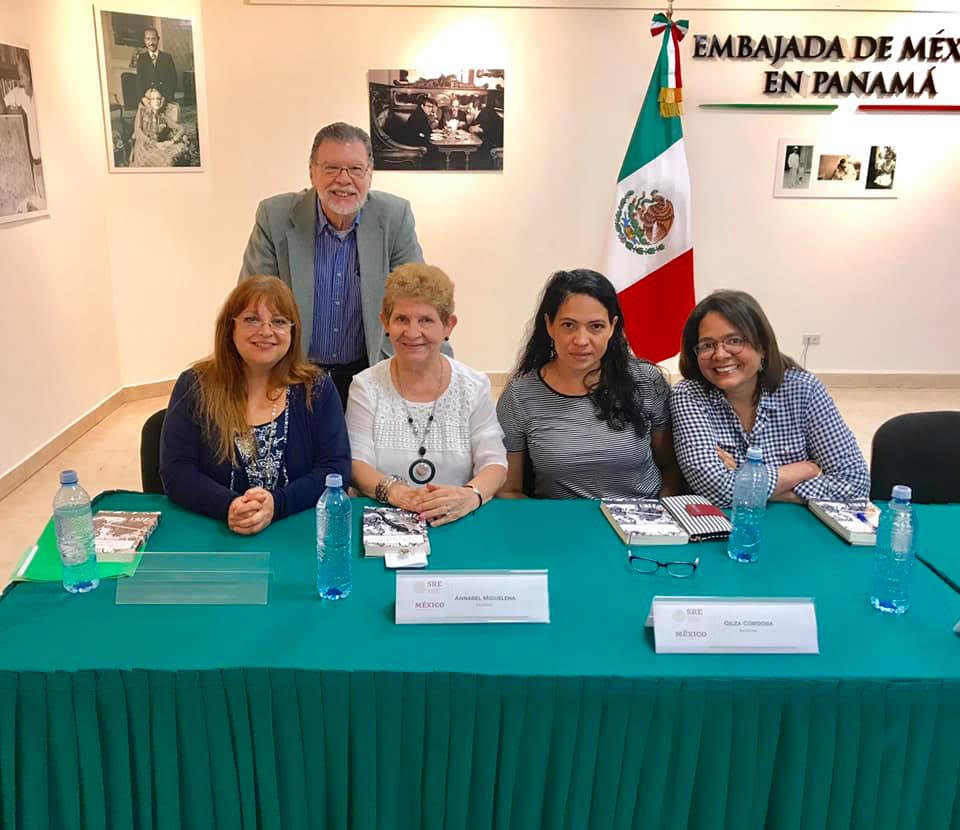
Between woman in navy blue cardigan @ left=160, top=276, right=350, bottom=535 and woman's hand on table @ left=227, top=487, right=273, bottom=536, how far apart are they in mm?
22

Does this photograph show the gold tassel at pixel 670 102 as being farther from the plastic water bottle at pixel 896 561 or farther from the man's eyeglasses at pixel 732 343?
the plastic water bottle at pixel 896 561

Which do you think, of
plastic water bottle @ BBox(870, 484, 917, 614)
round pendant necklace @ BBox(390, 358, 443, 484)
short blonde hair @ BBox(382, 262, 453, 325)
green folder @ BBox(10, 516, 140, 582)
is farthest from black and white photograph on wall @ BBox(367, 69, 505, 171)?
plastic water bottle @ BBox(870, 484, 917, 614)

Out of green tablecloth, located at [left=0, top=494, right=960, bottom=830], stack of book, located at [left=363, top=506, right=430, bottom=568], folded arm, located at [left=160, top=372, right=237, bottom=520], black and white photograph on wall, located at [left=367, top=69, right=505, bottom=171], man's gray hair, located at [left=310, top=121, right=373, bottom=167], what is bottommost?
green tablecloth, located at [left=0, top=494, right=960, bottom=830]

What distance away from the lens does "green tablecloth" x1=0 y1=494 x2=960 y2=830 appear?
4.66ft

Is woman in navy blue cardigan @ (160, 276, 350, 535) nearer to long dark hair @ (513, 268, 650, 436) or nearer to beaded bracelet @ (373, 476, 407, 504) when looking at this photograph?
beaded bracelet @ (373, 476, 407, 504)

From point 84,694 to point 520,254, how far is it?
15.6 feet

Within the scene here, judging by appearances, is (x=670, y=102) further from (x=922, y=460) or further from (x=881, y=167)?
(x=922, y=460)

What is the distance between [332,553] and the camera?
168 centimetres

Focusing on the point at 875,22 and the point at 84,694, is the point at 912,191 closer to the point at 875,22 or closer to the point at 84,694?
the point at 875,22

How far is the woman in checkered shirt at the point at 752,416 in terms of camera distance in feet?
Result: 7.33

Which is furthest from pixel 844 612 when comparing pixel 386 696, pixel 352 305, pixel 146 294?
pixel 146 294

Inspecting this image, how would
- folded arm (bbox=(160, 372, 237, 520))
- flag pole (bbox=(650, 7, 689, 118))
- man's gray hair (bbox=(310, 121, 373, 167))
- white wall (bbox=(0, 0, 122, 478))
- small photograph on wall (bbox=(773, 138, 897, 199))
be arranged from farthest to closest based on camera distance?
small photograph on wall (bbox=(773, 138, 897, 199)) → flag pole (bbox=(650, 7, 689, 118)) → white wall (bbox=(0, 0, 122, 478)) → man's gray hair (bbox=(310, 121, 373, 167)) → folded arm (bbox=(160, 372, 237, 520))

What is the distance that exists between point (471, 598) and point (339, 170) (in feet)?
5.56

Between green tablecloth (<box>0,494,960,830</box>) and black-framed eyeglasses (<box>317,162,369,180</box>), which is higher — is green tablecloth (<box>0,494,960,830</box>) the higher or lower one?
the lower one
